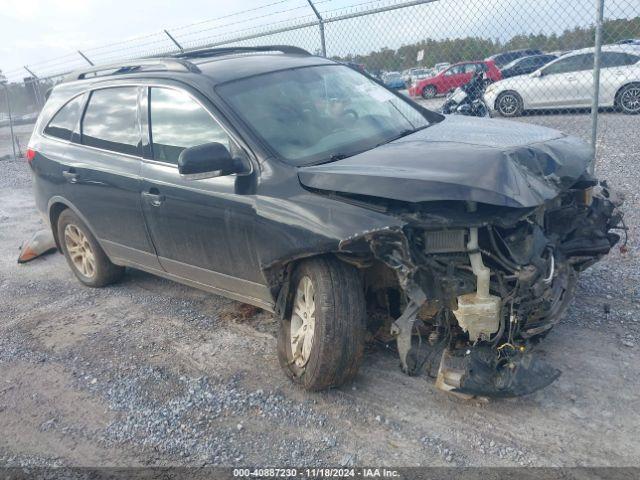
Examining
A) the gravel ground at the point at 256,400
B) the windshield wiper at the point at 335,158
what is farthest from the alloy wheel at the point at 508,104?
the windshield wiper at the point at 335,158

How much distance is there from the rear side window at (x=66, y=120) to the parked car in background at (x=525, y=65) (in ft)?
32.5

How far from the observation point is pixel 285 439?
329 centimetres

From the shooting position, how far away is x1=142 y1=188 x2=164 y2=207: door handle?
439cm

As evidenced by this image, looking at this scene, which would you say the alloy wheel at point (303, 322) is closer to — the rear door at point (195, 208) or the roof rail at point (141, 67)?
the rear door at point (195, 208)

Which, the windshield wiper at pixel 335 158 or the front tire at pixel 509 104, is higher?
the windshield wiper at pixel 335 158

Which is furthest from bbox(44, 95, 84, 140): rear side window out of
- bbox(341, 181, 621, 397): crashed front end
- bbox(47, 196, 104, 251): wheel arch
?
bbox(341, 181, 621, 397): crashed front end

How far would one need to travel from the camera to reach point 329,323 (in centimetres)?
340

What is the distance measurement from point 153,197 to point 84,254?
5.78 ft

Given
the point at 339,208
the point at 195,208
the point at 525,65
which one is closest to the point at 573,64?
the point at 525,65

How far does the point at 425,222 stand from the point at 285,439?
4.48ft

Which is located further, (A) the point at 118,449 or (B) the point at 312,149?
(B) the point at 312,149

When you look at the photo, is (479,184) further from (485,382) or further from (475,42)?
(475,42)

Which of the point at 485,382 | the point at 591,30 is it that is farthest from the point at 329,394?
the point at 591,30

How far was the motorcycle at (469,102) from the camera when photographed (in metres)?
10.4
